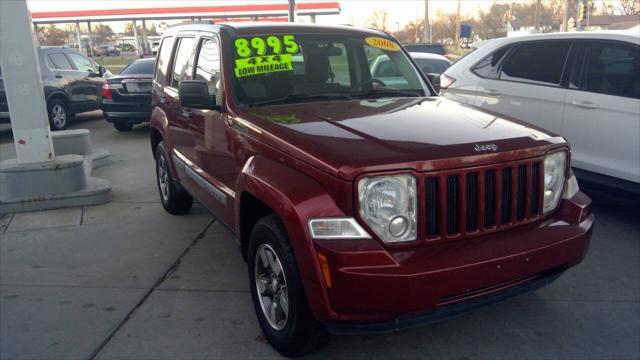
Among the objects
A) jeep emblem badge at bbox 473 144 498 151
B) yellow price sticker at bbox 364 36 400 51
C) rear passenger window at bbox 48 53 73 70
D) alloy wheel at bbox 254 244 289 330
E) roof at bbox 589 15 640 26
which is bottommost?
alloy wheel at bbox 254 244 289 330

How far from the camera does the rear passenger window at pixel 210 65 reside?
13.7 feet

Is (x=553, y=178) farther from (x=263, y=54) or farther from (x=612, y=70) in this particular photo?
(x=612, y=70)

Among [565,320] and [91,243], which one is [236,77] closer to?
[91,243]

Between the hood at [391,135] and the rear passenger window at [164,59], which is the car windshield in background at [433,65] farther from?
the hood at [391,135]

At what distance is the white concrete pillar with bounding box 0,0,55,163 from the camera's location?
6020mm

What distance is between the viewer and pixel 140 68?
11891 mm

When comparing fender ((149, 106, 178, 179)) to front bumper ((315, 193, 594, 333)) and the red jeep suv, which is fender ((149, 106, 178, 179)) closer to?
the red jeep suv

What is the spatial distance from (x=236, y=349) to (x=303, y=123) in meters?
1.41

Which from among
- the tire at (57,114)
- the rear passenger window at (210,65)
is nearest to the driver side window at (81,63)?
the tire at (57,114)

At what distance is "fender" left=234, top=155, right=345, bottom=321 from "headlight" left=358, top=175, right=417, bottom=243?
162 mm

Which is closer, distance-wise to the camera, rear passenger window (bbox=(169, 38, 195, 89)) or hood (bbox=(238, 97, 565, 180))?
hood (bbox=(238, 97, 565, 180))

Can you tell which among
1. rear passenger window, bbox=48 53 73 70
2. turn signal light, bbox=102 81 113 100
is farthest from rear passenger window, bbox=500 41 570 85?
rear passenger window, bbox=48 53 73 70

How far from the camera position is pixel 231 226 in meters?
3.97

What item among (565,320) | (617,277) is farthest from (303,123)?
(617,277)
